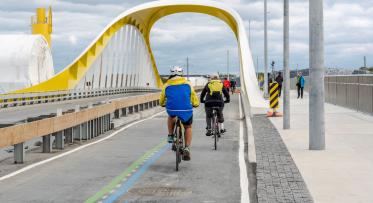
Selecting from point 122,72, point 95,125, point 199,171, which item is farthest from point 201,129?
point 122,72

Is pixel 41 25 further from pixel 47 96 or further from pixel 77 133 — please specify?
pixel 77 133

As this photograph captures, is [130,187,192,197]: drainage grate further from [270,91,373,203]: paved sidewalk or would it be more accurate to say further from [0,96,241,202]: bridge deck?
[270,91,373,203]: paved sidewalk

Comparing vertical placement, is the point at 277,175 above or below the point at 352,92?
below

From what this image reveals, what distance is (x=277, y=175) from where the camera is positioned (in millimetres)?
10109

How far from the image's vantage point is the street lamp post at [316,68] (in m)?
14.1

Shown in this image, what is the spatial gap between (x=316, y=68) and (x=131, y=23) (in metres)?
66.0

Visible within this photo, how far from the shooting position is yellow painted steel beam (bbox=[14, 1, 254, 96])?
6400 centimetres

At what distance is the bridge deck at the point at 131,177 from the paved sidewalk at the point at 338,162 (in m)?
1.17

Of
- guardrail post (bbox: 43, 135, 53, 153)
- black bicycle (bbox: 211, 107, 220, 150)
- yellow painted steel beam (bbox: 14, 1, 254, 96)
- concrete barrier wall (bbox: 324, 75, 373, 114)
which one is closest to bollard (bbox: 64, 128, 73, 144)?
guardrail post (bbox: 43, 135, 53, 153)

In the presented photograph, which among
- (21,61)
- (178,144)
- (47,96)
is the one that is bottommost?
(178,144)

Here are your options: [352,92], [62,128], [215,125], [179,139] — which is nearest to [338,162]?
[179,139]

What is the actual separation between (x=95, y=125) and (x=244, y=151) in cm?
590

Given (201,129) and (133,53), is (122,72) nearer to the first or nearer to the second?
(133,53)

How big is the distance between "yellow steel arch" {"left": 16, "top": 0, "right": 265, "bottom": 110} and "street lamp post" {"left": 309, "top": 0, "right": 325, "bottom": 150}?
35797mm
